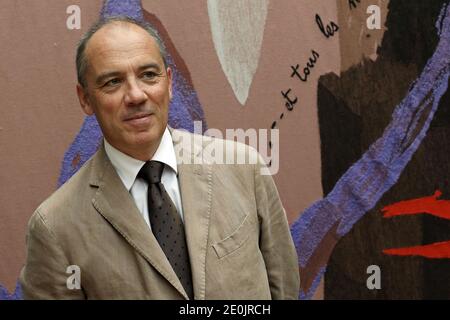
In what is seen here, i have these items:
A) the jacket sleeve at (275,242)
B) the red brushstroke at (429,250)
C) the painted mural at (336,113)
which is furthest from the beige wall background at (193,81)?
the jacket sleeve at (275,242)

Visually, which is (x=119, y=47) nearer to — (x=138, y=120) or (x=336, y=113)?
(x=138, y=120)

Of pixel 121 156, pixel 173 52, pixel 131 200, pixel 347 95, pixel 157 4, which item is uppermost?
pixel 157 4

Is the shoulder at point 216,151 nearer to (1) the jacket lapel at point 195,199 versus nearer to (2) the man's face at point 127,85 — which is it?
(1) the jacket lapel at point 195,199

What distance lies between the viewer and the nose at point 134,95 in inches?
75.9

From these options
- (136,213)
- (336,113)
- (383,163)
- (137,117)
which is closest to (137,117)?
(137,117)

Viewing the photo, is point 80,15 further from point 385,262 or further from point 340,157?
point 385,262

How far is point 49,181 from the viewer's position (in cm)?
274

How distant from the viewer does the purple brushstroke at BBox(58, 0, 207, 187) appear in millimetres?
2701

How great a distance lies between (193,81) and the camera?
2.77 meters

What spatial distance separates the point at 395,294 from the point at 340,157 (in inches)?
24.9

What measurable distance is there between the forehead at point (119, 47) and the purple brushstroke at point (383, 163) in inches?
45.8

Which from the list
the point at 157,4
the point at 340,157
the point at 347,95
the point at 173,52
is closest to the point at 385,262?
the point at 340,157

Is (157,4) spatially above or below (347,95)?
above

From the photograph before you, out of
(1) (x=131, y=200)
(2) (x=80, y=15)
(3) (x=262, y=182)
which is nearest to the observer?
(1) (x=131, y=200)
